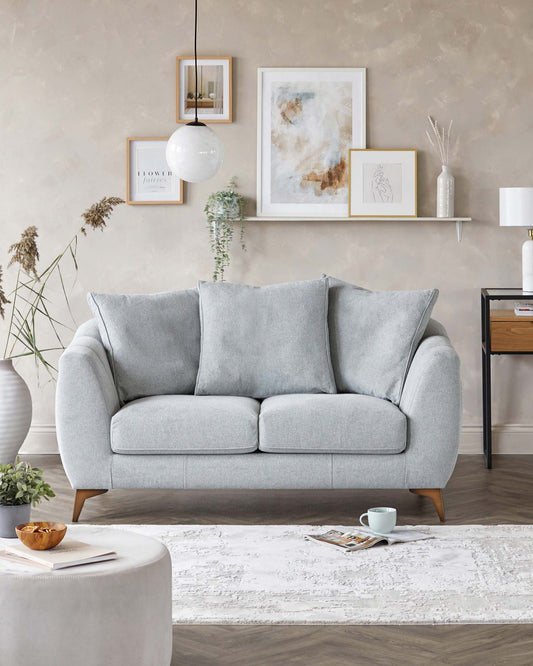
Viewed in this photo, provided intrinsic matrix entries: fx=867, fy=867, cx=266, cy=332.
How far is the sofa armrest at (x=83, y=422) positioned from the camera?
360 centimetres

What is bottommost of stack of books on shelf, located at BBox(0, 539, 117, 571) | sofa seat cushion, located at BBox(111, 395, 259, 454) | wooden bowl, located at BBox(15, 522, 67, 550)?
stack of books on shelf, located at BBox(0, 539, 117, 571)

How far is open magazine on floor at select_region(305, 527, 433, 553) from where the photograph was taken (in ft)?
10.5

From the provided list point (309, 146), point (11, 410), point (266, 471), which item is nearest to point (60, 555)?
point (266, 471)

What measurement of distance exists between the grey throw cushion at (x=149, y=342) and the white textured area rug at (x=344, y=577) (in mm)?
765

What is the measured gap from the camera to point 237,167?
16.5 feet

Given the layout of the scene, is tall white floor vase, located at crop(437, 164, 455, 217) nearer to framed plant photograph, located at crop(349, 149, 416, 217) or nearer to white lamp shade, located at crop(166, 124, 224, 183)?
framed plant photograph, located at crop(349, 149, 416, 217)

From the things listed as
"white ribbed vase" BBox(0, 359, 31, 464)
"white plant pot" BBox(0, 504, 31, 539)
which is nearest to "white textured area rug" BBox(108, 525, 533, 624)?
"white plant pot" BBox(0, 504, 31, 539)

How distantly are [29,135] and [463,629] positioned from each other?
3800mm

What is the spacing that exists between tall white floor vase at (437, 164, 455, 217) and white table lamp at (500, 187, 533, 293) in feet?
1.07

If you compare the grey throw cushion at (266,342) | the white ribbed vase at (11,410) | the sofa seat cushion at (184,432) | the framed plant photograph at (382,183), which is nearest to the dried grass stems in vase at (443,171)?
the framed plant photograph at (382,183)

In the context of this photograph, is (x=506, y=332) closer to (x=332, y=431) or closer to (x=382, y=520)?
(x=332, y=431)

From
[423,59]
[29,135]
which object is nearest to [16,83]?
[29,135]

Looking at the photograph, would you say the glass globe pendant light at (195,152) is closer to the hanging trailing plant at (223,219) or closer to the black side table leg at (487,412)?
the hanging trailing plant at (223,219)

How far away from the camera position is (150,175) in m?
5.04
